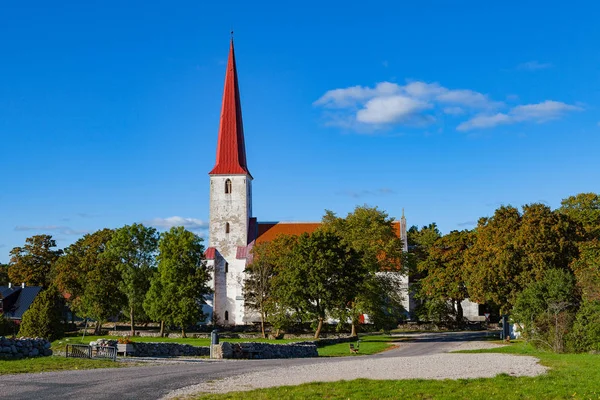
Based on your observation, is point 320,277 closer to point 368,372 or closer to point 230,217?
point 368,372

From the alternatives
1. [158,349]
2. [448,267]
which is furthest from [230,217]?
[158,349]

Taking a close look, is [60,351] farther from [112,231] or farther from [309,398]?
[112,231]

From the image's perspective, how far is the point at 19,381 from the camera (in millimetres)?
15547

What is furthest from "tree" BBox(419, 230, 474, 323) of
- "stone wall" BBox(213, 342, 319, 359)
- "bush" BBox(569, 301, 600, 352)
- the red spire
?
"bush" BBox(569, 301, 600, 352)

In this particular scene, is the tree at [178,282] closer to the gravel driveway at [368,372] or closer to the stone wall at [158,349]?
the stone wall at [158,349]

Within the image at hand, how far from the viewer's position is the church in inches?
2685

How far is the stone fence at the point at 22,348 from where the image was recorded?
2111cm

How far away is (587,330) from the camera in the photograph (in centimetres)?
2612

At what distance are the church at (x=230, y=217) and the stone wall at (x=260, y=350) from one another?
37399mm

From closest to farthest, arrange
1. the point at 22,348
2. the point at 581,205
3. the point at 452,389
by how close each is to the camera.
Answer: the point at 452,389 < the point at 22,348 < the point at 581,205

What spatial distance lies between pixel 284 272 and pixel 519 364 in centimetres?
2977

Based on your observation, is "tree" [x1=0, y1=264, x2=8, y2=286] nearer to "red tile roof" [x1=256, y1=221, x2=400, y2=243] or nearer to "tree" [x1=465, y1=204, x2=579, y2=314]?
"red tile roof" [x1=256, y1=221, x2=400, y2=243]

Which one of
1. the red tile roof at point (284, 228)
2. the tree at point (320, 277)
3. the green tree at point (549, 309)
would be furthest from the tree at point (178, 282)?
the green tree at point (549, 309)

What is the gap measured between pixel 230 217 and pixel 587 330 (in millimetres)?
48531
